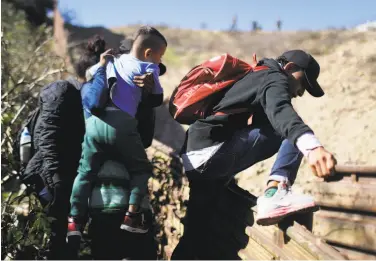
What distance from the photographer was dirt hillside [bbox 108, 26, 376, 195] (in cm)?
977

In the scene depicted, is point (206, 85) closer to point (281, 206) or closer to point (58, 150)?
point (281, 206)

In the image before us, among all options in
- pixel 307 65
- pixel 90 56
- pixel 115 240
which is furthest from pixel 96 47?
pixel 307 65

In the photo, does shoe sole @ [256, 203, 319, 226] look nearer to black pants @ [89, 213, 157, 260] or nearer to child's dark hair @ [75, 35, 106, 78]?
black pants @ [89, 213, 157, 260]

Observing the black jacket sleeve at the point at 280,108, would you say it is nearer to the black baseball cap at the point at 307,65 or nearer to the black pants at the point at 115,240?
the black baseball cap at the point at 307,65

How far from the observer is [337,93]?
12.7 meters

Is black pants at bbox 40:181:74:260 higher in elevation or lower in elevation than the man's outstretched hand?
lower

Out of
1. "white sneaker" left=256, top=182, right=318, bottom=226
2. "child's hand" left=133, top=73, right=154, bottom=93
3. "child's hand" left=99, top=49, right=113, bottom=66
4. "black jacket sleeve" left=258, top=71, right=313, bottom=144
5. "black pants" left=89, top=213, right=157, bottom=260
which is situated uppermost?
"child's hand" left=99, top=49, right=113, bottom=66

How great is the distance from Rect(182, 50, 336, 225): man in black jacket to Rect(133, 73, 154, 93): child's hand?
1.30ft

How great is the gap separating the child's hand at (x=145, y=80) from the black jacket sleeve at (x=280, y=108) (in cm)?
87

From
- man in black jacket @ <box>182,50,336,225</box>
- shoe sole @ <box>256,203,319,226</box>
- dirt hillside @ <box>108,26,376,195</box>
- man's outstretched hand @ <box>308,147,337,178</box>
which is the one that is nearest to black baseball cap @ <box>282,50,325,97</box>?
man in black jacket @ <box>182,50,336,225</box>

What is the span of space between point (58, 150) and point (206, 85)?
1.25m

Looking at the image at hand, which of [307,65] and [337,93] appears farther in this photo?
[337,93]

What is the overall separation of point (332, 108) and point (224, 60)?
9.72 m

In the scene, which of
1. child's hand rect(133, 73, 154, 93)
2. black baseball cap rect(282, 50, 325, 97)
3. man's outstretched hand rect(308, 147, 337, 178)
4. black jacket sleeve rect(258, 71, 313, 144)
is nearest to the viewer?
man's outstretched hand rect(308, 147, 337, 178)
